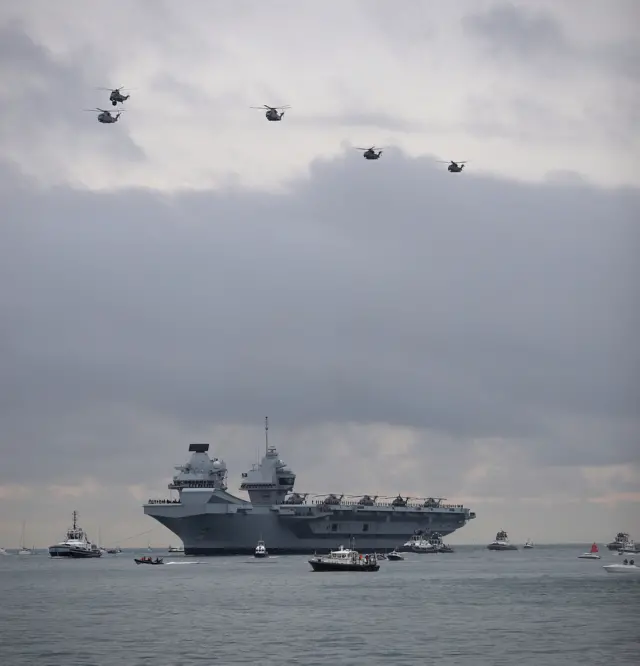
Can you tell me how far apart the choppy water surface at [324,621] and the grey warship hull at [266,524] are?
114 ft

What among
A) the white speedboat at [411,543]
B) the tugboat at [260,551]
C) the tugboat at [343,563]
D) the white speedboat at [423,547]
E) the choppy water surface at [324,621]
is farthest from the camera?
the white speedboat at [423,547]

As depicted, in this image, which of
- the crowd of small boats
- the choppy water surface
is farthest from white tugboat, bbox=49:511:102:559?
the choppy water surface

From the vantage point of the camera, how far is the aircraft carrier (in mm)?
143000

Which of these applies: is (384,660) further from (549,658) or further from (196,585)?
(196,585)

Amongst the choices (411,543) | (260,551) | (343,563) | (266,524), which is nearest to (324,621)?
(343,563)

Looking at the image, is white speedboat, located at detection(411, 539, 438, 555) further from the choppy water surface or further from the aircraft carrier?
the choppy water surface

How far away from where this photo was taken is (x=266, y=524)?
5817 inches

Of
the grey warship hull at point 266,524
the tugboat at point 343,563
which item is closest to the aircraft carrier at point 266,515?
the grey warship hull at point 266,524

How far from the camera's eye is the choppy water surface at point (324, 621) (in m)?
49.9

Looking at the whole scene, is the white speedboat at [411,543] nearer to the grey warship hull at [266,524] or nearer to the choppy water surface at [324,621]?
the grey warship hull at [266,524]

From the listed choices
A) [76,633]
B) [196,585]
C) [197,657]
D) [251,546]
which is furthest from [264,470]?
[197,657]

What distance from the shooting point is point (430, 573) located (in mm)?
116062

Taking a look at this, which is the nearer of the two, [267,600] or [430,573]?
[267,600]

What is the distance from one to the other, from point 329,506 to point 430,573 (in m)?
34.2
